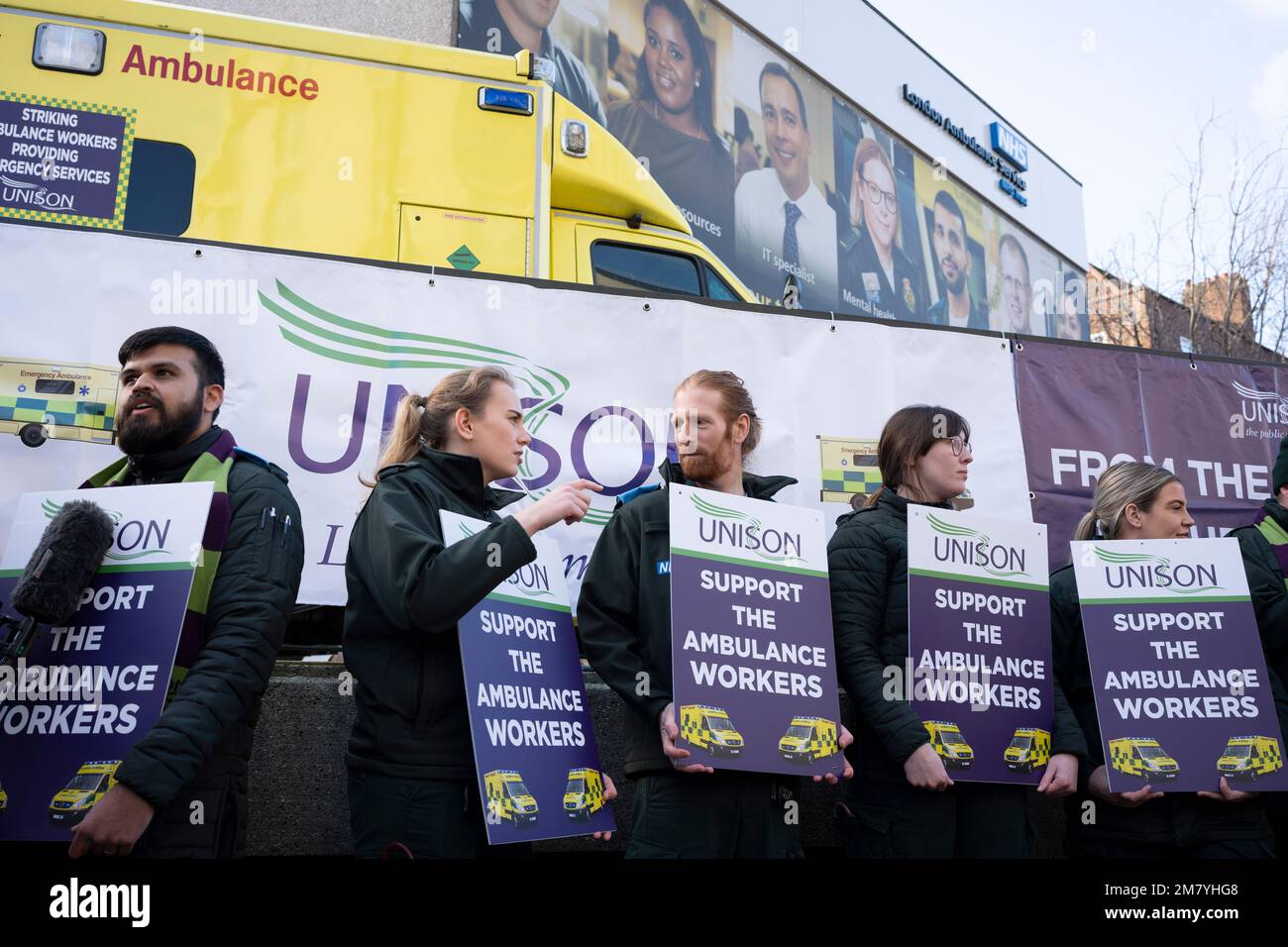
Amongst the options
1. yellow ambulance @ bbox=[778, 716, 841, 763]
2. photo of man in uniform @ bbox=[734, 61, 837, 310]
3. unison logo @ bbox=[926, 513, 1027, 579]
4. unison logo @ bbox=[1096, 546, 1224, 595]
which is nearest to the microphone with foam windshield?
yellow ambulance @ bbox=[778, 716, 841, 763]

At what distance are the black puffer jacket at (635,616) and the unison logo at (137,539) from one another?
3.99ft

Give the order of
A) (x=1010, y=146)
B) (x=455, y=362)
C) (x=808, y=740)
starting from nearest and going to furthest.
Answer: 1. (x=808, y=740)
2. (x=455, y=362)
3. (x=1010, y=146)

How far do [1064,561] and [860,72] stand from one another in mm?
20182

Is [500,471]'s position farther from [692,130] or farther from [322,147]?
[692,130]

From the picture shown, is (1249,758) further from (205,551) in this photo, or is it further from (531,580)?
(205,551)

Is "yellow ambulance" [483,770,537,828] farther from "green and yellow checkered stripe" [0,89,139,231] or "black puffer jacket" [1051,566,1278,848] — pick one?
"green and yellow checkered stripe" [0,89,139,231]

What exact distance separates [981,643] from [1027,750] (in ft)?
1.24

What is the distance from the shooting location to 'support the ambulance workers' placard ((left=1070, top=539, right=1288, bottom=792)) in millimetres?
3951

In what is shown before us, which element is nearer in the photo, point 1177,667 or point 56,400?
point 1177,667

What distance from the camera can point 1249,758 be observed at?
3.99 meters

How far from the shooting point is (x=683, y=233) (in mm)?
7426

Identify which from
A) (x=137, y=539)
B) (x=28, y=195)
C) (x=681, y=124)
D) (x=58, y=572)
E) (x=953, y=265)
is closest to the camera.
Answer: (x=58, y=572)

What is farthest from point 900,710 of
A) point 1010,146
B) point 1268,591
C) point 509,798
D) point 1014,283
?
point 1010,146
